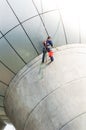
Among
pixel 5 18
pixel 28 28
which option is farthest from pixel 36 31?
pixel 5 18

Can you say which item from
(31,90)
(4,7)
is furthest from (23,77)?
(4,7)

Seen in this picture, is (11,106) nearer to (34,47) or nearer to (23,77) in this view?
(23,77)

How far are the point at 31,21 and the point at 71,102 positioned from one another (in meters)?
3.22

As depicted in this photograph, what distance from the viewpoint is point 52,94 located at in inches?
529

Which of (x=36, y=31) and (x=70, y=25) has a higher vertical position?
(x=70, y=25)

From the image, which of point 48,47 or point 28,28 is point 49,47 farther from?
point 28,28

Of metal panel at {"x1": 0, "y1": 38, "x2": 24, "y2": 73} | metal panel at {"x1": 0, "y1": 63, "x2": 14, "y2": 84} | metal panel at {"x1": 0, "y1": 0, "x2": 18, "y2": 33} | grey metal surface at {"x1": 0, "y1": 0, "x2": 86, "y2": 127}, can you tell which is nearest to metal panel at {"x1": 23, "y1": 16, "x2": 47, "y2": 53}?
grey metal surface at {"x1": 0, "y1": 0, "x2": 86, "y2": 127}

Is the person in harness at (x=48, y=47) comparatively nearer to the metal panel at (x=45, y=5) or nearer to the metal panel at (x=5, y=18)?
the metal panel at (x=45, y=5)

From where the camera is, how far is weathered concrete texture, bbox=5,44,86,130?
12.9 meters

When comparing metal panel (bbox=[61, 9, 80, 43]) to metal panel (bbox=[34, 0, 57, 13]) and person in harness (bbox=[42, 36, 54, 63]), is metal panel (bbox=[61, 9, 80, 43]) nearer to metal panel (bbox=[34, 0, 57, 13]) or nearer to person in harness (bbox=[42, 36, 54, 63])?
metal panel (bbox=[34, 0, 57, 13])

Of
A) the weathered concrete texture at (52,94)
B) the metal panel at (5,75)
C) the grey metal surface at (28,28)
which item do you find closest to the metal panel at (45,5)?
the grey metal surface at (28,28)

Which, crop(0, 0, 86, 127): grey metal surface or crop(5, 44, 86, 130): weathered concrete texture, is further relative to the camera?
crop(0, 0, 86, 127): grey metal surface

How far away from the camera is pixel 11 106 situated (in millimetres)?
14539

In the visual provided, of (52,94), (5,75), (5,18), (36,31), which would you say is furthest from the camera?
(5,75)
